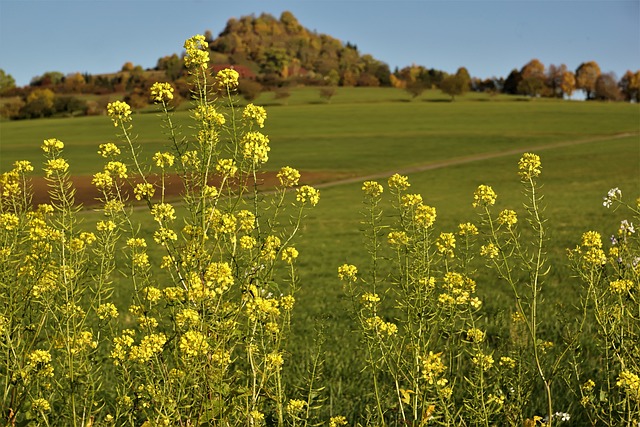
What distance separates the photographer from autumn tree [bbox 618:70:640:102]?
132750 millimetres

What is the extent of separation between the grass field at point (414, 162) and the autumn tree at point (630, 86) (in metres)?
38.9

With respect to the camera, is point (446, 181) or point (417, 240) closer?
point (417, 240)

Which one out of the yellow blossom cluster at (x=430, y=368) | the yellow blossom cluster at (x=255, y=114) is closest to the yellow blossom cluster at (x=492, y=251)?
the yellow blossom cluster at (x=430, y=368)

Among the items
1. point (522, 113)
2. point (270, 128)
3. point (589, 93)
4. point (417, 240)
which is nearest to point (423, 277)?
point (417, 240)

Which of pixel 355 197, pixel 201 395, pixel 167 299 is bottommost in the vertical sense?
pixel 355 197

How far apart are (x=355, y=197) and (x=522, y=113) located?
59947 mm

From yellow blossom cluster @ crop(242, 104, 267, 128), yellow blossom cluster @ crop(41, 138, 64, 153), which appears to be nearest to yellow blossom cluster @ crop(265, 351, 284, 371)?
yellow blossom cluster @ crop(242, 104, 267, 128)

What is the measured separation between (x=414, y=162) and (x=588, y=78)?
111 metres

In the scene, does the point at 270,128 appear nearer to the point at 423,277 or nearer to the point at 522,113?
the point at 522,113

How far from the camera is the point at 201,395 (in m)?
3.70

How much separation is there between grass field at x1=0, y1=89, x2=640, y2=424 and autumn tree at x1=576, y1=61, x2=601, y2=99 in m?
39.3

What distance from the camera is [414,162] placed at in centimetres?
4931

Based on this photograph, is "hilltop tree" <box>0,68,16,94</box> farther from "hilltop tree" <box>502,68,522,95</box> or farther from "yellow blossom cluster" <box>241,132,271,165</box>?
"yellow blossom cluster" <box>241,132,271,165</box>

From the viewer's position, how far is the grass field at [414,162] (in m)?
10.7
